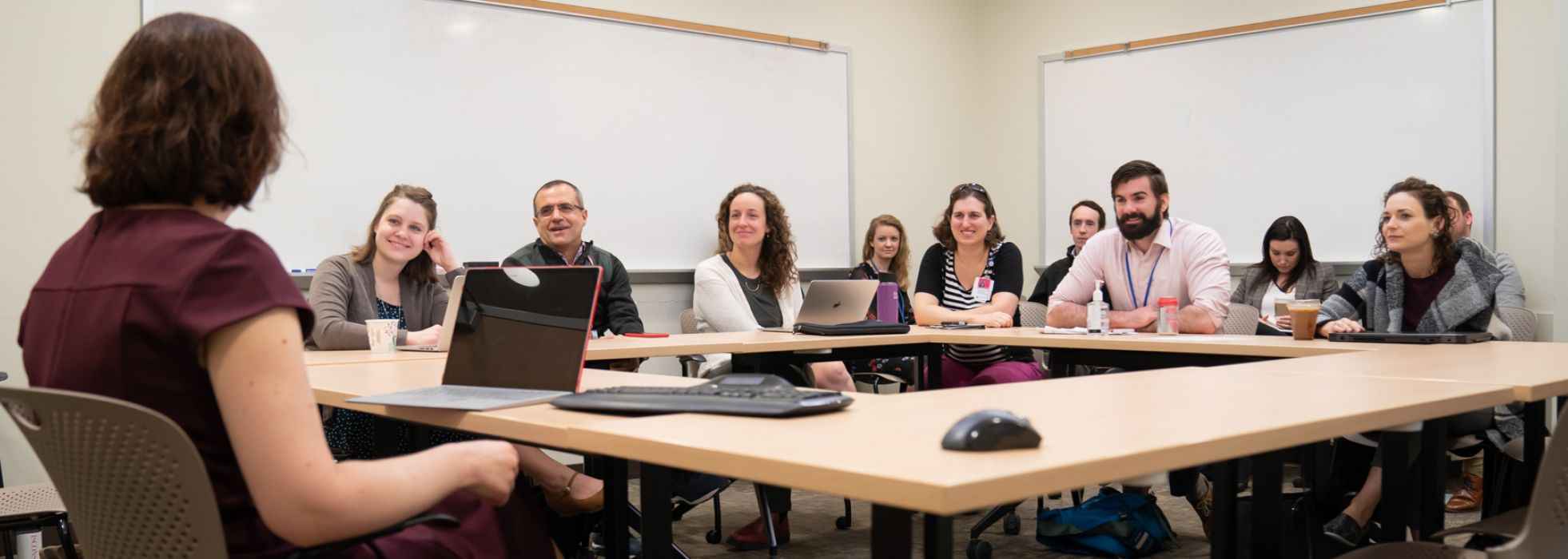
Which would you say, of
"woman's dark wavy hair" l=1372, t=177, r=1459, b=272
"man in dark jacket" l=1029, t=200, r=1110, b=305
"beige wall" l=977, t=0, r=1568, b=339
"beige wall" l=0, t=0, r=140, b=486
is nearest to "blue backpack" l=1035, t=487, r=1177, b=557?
"woman's dark wavy hair" l=1372, t=177, r=1459, b=272

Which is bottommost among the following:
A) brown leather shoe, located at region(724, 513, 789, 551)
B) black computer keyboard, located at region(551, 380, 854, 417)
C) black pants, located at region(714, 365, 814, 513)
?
brown leather shoe, located at region(724, 513, 789, 551)

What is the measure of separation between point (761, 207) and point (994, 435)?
3.43 m

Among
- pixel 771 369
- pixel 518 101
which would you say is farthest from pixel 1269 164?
pixel 518 101

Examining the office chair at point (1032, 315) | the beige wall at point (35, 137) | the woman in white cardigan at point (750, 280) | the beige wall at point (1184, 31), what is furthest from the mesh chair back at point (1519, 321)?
the beige wall at point (35, 137)

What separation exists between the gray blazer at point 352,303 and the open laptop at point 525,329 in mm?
1280

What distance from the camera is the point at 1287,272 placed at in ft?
17.2

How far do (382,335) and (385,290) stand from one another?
15.6 inches

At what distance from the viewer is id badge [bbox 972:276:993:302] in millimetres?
4531

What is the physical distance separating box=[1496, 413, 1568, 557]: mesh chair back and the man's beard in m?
2.34

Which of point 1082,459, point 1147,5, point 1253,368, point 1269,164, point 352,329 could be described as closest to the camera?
point 1082,459

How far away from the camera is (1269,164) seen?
5.68 m

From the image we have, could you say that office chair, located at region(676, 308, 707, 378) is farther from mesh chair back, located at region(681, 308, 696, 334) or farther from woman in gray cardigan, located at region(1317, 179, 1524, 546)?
woman in gray cardigan, located at region(1317, 179, 1524, 546)

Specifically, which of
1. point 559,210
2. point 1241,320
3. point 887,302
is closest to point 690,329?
point 559,210

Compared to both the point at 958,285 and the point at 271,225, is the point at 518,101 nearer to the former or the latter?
the point at 271,225
